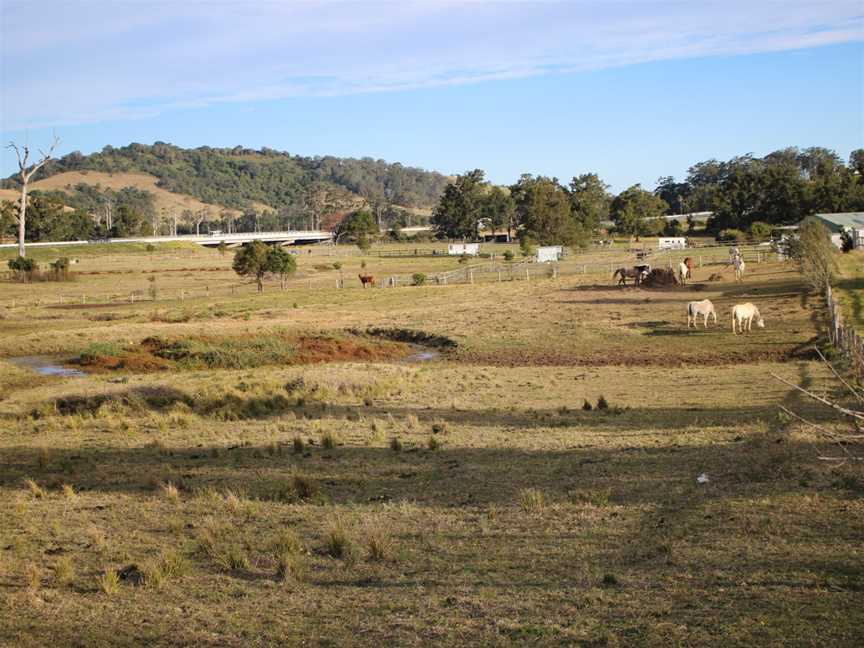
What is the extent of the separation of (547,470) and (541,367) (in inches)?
591

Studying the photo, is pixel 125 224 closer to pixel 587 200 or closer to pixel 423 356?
pixel 587 200

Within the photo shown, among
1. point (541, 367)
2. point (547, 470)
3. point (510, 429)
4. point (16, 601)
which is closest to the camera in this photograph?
point (16, 601)

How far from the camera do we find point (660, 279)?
5297 centimetres

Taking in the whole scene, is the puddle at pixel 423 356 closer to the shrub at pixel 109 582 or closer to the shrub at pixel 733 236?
the shrub at pixel 109 582

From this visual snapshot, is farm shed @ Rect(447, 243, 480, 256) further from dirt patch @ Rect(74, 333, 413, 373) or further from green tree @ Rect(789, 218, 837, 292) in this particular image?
dirt patch @ Rect(74, 333, 413, 373)

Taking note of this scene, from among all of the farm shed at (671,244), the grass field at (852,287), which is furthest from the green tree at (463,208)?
the grass field at (852,287)

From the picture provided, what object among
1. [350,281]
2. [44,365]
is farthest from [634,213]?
[44,365]

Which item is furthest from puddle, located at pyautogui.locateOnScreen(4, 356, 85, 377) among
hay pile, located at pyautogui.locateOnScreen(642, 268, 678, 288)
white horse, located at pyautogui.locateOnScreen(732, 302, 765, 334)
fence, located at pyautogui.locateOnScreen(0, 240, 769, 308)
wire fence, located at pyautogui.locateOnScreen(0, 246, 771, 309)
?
hay pile, located at pyautogui.locateOnScreen(642, 268, 678, 288)

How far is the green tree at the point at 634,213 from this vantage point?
128m

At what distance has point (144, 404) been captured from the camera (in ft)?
70.8

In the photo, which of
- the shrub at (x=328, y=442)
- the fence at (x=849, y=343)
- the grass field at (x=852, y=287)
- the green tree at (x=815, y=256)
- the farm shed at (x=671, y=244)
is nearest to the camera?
the shrub at (x=328, y=442)

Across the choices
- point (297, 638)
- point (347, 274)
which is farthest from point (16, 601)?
point (347, 274)

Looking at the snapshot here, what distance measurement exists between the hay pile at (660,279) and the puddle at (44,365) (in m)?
33.0

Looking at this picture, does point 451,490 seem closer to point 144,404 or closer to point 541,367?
point 144,404
